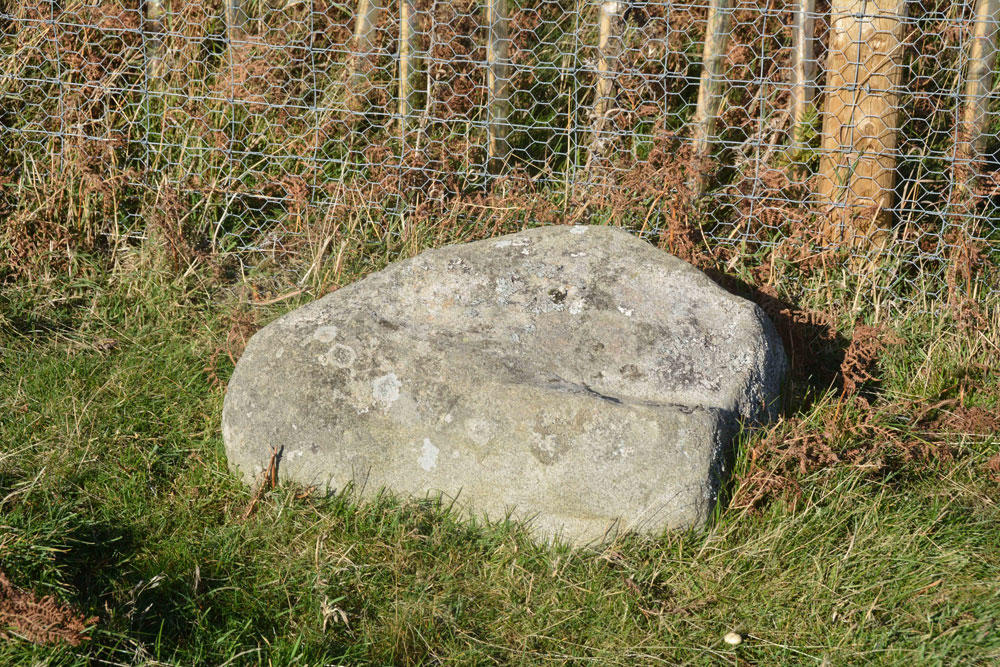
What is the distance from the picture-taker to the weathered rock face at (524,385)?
3020 millimetres

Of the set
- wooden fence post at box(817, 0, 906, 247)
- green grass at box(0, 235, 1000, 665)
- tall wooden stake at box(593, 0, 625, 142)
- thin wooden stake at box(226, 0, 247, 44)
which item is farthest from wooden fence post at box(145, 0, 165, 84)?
wooden fence post at box(817, 0, 906, 247)

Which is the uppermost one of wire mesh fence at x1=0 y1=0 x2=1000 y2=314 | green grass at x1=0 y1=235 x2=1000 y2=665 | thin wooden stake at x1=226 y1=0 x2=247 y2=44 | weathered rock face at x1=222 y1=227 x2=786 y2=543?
thin wooden stake at x1=226 y1=0 x2=247 y2=44

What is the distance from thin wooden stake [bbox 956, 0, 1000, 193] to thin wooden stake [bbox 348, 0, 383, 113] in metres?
2.50

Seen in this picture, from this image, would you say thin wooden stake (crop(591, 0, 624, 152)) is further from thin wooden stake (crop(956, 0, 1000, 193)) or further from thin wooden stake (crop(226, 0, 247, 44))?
thin wooden stake (crop(226, 0, 247, 44))

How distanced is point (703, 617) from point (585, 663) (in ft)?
1.22

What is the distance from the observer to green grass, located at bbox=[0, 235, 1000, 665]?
107 inches

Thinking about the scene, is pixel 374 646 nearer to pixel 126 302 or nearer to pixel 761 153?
pixel 126 302

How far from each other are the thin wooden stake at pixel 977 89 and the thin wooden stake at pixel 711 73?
968 millimetres

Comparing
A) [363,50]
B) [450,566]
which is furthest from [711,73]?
[450,566]

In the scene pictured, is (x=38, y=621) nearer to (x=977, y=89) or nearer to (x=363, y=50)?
(x=363, y=50)

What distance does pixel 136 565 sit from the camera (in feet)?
9.64

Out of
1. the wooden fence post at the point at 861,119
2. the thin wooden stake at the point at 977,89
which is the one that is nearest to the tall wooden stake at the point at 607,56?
the wooden fence post at the point at 861,119

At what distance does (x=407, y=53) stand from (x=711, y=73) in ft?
4.25

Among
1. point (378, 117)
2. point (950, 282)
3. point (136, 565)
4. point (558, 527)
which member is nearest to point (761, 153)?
point (950, 282)
